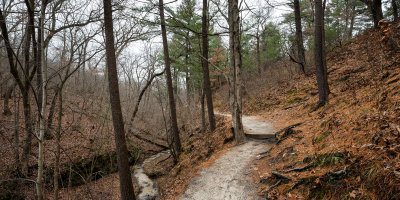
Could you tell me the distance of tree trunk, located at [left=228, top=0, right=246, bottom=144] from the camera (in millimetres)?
7062

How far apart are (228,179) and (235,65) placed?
4.12 metres

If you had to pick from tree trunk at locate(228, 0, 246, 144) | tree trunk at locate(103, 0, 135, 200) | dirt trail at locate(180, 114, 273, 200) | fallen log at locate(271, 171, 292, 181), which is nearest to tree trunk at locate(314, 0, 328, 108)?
dirt trail at locate(180, 114, 273, 200)

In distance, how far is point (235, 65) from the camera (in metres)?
7.27

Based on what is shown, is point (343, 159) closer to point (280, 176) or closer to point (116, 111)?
point (280, 176)

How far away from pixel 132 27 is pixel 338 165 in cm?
1102

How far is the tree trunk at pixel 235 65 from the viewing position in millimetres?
7062

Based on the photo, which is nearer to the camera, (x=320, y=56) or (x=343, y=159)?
(x=343, y=159)

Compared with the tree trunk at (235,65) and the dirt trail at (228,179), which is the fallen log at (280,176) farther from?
the tree trunk at (235,65)

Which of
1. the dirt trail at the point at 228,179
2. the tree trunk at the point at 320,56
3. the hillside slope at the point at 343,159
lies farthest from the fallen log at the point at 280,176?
the tree trunk at the point at 320,56

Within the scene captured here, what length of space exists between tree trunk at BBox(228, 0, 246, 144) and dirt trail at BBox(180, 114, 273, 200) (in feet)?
3.40

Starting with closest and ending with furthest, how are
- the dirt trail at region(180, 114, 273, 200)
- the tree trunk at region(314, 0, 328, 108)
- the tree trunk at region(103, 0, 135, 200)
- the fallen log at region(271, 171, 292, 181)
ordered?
the fallen log at region(271, 171, 292, 181) < the dirt trail at region(180, 114, 273, 200) < the tree trunk at region(103, 0, 135, 200) < the tree trunk at region(314, 0, 328, 108)

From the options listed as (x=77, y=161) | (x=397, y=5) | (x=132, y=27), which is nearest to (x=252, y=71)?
(x=397, y=5)

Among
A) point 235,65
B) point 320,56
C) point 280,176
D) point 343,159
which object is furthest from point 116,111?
point 320,56

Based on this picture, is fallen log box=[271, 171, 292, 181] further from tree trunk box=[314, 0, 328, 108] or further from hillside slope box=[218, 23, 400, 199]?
tree trunk box=[314, 0, 328, 108]
